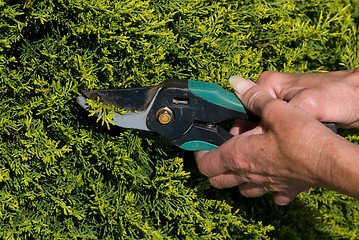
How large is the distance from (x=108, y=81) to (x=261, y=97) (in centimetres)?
95

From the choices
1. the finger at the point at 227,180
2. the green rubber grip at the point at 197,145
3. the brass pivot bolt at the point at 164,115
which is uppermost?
the brass pivot bolt at the point at 164,115

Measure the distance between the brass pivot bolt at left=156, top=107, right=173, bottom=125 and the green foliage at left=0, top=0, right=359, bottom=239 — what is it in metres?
0.28

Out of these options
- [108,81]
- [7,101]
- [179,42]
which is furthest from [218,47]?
[7,101]

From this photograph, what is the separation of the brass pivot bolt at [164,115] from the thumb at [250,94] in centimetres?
44

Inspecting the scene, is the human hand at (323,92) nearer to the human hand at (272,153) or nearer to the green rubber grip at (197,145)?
the human hand at (272,153)

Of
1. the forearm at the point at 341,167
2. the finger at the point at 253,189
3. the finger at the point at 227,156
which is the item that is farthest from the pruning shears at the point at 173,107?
the forearm at the point at 341,167

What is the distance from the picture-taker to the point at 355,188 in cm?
206

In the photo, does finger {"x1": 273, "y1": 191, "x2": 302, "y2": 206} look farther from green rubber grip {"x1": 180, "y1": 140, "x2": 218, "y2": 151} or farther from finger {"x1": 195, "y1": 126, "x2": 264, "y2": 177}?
green rubber grip {"x1": 180, "y1": 140, "x2": 218, "y2": 151}

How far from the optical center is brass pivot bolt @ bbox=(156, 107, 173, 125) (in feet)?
8.25

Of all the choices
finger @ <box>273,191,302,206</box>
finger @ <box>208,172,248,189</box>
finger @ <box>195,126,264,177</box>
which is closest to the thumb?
finger @ <box>195,126,264,177</box>

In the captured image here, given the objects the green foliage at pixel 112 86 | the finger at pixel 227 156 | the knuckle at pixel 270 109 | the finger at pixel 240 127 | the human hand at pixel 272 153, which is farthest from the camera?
the finger at pixel 240 127

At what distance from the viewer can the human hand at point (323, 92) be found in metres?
2.54

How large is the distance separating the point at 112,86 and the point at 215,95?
0.66 meters

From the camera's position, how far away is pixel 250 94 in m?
2.56
